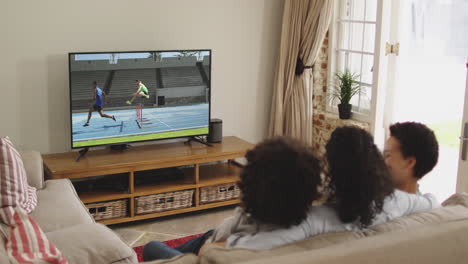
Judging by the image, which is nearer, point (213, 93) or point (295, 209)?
point (295, 209)

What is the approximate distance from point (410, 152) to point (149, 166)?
2375 millimetres

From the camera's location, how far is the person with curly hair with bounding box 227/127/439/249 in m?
1.97

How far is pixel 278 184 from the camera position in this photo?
5.97 ft

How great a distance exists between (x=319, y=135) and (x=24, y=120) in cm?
243

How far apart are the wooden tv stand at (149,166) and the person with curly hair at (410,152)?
5.70 feet

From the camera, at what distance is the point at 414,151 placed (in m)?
2.31

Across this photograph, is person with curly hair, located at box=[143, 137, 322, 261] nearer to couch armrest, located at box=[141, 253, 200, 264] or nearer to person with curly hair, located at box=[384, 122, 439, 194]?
couch armrest, located at box=[141, 253, 200, 264]

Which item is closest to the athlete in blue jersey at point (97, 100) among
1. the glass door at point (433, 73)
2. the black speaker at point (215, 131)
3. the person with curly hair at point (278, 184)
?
the black speaker at point (215, 131)

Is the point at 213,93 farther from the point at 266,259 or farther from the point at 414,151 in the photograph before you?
the point at 266,259

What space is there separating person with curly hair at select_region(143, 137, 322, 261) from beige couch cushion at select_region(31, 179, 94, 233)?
1.65m

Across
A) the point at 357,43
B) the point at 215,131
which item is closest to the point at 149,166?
the point at 215,131

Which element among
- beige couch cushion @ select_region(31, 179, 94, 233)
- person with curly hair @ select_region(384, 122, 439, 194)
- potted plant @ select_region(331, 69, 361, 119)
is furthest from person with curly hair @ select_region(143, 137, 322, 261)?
potted plant @ select_region(331, 69, 361, 119)

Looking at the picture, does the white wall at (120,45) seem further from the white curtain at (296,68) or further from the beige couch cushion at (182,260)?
the beige couch cushion at (182,260)

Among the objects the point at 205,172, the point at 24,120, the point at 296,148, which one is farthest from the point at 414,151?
the point at 24,120
